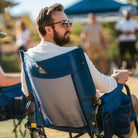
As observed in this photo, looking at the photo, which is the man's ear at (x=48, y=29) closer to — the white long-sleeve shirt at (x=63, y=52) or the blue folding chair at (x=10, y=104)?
the white long-sleeve shirt at (x=63, y=52)

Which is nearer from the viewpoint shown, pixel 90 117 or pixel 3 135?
pixel 90 117

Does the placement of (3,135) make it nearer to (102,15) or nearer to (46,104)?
(46,104)

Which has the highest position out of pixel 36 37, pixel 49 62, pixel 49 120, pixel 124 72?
pixel 49 62

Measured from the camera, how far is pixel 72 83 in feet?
8.13

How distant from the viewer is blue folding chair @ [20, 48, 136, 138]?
244 centimetres

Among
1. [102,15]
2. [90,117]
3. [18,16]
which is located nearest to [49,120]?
[90,117]

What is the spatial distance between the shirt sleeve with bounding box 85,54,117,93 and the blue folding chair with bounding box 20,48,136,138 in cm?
6

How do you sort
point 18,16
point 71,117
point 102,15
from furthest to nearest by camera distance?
1. point 18,16
2. point 102,15
3. point 71,117

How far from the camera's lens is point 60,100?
2.57 m

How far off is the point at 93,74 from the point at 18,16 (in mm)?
24162

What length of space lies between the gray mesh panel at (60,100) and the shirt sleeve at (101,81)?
0.17m

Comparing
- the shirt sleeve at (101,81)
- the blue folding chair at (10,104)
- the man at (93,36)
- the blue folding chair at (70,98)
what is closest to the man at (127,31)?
the man at (93,36)

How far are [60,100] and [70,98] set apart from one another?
0.09 m

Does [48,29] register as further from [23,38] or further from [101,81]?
[23,38]
